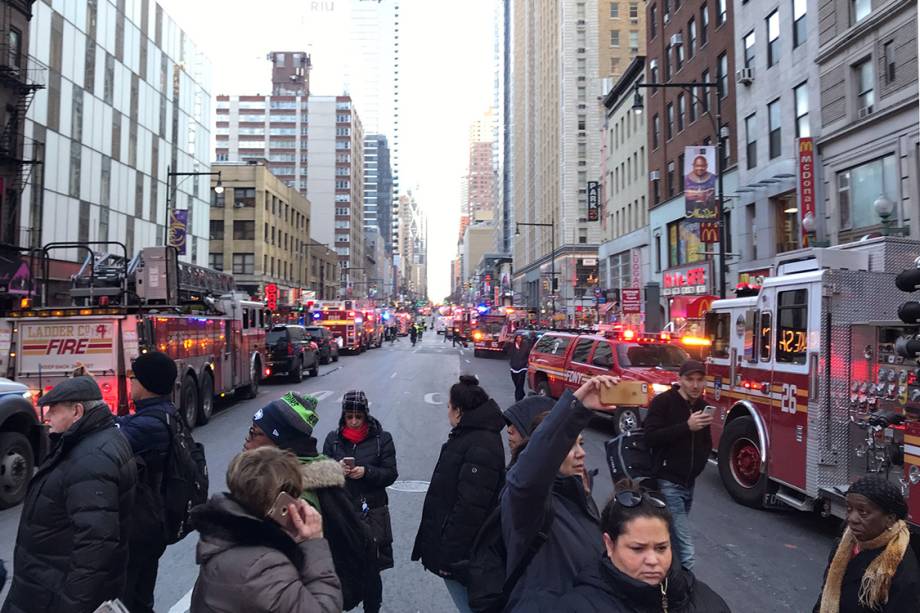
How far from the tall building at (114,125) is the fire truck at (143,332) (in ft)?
55.3

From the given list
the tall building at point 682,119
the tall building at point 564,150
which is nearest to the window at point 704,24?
the tall building at point 682,119

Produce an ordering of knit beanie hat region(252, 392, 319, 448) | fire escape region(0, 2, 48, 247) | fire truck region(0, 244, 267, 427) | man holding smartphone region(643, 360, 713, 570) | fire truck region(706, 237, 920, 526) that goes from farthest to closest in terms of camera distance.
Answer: fire escape region(0, 2, 48, 247) → fire truck region(0, 244, 267, 427) → fire truck region(706, 237, 920, 526) → man holding smartphone region(643, 360, 713, 570) → knit beanie hat region(252, 392, 319, 448)

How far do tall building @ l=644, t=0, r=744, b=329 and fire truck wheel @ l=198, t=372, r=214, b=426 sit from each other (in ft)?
65.4

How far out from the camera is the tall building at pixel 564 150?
68.4 meters

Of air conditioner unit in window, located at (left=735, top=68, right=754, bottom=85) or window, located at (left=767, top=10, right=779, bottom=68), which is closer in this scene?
window, located at (left=767, top=10, right=779, bottom=68)

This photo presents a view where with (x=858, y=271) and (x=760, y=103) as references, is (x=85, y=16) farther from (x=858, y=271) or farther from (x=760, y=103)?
(x=858, y=271)

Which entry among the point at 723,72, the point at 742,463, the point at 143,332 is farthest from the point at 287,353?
the point at 723,72

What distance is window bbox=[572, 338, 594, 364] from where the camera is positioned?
14391 millimetres

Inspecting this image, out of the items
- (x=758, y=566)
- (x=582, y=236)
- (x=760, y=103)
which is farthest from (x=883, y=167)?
(x=582, y=236)

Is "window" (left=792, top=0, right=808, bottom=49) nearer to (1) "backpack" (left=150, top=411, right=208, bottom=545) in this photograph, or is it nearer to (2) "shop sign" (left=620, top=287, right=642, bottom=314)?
(2) "shop sign" (left=620, top=287, right=642, bottom=314)

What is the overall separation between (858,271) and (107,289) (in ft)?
44.6

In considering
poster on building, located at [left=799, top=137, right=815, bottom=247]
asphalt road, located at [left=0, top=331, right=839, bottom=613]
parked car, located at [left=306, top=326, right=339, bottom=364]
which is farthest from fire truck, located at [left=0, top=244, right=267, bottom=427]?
poster on building, located at [left=799, top=137, right=815, bottom=247]

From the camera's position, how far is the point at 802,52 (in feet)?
74.0

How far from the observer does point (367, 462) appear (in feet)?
13.8
